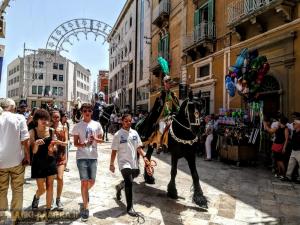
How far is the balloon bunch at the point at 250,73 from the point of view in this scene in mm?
9109

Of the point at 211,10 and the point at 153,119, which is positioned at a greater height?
the point at 211,10

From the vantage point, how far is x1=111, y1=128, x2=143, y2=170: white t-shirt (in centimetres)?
475

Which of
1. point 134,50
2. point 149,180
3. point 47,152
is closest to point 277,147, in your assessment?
point 149,180

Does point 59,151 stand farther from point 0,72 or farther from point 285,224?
point 285,224

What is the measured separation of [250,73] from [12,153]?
7156mm

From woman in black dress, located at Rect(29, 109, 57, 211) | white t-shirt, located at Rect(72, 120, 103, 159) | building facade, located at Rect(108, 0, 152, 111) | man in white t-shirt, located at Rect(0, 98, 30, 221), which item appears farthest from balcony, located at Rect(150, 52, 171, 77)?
man in white t-shirt, located at Rect(0, 98, 30, 221)

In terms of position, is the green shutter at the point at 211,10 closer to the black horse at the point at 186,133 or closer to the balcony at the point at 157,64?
the balcony at the point at 157,64

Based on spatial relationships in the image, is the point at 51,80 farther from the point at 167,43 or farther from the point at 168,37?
the point at 168,37

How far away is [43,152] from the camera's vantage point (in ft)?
14.6

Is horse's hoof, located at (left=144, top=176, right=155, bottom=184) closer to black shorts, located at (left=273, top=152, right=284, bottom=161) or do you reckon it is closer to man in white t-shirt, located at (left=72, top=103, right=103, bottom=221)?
man in white t-shirt, located at (left=72, top=103, right=103, bottom=221)

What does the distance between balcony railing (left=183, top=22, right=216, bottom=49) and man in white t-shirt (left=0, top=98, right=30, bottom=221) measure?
1183cm

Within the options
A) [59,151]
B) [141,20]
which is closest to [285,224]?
[59,151]

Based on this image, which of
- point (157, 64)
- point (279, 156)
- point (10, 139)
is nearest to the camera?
point (10, 139)

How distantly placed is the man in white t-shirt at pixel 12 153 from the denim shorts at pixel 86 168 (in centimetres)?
74
